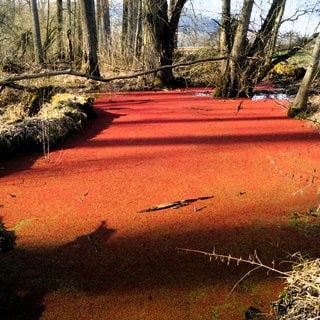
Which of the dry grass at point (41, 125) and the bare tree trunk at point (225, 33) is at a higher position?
the bare tree trunk at point (225, 33)

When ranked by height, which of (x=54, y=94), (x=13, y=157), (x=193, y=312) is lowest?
(x=193, y=312)

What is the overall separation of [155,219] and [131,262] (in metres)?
0.53

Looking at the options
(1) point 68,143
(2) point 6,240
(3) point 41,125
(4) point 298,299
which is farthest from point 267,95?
(4) point 298,299

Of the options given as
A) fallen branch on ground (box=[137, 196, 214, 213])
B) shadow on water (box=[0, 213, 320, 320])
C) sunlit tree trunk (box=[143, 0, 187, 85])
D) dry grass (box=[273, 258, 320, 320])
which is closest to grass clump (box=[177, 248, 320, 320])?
dry grass (box=[273, 258, 320, 320])

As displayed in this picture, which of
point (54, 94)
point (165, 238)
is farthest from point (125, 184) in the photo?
point (54, 94)

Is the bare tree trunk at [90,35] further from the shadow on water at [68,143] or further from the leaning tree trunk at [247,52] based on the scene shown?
the shadow on water at [68,143]

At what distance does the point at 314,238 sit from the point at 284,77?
9690 mm

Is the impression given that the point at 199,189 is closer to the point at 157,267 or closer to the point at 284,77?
the point at 157,267

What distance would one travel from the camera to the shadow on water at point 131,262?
78.2 inches

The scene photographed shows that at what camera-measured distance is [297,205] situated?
113 inches

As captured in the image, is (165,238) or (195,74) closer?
(165,238)

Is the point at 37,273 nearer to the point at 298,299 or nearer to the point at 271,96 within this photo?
the point at 298,299

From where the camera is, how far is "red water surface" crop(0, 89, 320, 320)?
192 cm

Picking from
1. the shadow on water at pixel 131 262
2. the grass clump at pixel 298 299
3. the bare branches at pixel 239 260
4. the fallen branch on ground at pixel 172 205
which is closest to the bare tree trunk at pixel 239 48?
the fallen branch on ground at pixel 172 205
